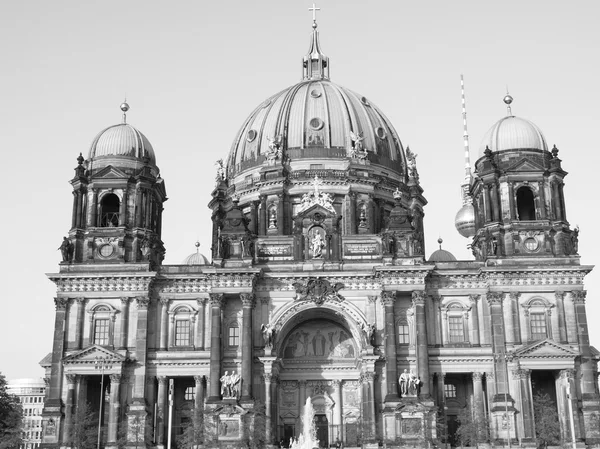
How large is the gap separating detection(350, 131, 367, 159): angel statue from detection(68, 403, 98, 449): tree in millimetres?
31752

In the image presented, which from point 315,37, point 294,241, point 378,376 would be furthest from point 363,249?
point 315,37

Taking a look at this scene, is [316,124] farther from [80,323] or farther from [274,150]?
[80,323]

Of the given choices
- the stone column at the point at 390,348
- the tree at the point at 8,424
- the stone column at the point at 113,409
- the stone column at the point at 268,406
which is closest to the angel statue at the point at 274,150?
the stone column at the point at 390,348

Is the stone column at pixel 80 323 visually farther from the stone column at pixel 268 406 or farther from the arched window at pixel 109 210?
the stone column at pixel 268 406

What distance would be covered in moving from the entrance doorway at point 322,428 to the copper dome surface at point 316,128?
2355 centimetres

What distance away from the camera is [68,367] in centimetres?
6481

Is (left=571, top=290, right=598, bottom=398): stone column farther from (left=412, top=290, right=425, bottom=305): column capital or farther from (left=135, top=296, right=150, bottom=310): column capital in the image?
(left=135, top=296, right=150, bottom=310): column capital

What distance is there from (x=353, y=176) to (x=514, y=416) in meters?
25.7

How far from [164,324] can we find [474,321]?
23.2m

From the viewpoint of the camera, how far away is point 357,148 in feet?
264

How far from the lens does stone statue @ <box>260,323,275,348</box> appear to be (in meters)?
66.6

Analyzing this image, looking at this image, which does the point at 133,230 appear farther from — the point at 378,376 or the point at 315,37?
the point at 315,37

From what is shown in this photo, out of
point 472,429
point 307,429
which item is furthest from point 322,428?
point 472,429

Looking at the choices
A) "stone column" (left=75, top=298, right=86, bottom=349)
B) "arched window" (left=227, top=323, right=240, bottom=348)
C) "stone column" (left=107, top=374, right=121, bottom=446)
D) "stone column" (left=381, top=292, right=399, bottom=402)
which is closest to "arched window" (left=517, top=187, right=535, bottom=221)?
"stone column" (left=381, top=292, right=399, bottom=402)
